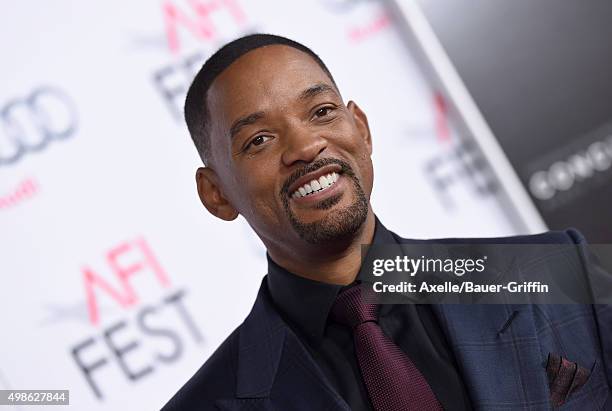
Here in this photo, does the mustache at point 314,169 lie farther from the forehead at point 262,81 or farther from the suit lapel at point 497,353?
the suit lapel at point 497,353

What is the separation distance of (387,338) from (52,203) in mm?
1107

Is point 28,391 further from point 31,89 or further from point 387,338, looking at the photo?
point 387,338

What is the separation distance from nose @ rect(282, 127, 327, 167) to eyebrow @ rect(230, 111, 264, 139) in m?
0.06

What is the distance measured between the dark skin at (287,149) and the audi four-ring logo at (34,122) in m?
0.81

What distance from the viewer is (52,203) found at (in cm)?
221

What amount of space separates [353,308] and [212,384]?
0.29 metres

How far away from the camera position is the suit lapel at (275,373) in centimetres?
143

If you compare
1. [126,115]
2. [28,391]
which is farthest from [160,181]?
[28,391]

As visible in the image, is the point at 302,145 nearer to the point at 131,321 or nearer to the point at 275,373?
the point at 275,373

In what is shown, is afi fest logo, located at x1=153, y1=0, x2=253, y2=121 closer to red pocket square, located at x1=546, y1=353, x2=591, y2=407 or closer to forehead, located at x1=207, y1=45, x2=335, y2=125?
forehead, located at x1=207, y1=45, x2=335, y2=125

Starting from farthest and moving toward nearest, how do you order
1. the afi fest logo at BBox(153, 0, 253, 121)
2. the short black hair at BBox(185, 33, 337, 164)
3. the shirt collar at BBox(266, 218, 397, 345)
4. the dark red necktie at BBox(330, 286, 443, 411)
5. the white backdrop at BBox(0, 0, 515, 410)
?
1. the afi fest logo at BBox(153, 0, 253, 121)
2. the white backdrop at BBox(0, 0, 515, 410)
3. the short black hair at BBox(185, 33, 337, 164)
4. the shirt collar at BBox(266, 218, 397, 345)
5. the dark red necktie at BBox(330, 286, 443, 411)

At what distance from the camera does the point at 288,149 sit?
1.47m

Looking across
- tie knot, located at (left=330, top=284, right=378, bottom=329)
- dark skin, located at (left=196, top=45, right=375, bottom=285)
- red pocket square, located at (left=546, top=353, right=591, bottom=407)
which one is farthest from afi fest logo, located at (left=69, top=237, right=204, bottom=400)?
red pocket square, located at (left=546, top=353, right=591, bottom=407)

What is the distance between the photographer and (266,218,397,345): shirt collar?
1491 mm
